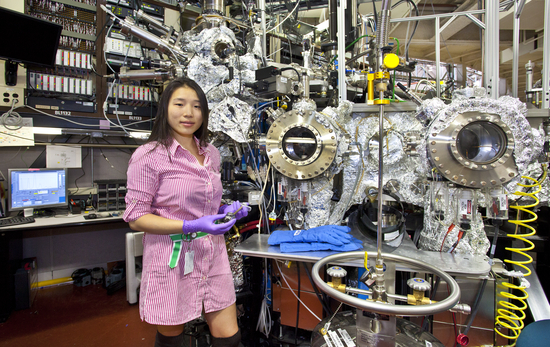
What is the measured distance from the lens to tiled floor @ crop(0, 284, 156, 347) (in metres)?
1.89

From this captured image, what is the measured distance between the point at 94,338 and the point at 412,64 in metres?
2.84

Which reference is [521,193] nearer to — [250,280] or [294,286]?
[294,286]

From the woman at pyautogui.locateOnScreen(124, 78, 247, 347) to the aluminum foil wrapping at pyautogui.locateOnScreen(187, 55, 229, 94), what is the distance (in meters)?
0.50

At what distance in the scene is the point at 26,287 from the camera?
225cm

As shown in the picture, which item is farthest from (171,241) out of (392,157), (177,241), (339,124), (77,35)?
(77,35)

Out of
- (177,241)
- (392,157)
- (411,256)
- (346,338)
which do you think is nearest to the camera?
(346,338)

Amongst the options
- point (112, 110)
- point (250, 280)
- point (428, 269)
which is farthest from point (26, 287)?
point (428, 269)

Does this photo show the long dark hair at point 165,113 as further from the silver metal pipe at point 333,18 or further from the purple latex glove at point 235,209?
the silver metal pipe at point 333,18

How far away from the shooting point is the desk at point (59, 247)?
211 centimetres

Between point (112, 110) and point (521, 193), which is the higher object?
point (112, 110)

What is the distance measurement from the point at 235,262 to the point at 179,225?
766 millimetres

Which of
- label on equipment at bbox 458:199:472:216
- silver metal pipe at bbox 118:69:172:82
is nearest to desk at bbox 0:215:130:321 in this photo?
silver metal pipe at bbox 118:69:172:82

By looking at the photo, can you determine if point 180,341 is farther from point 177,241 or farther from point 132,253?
point 132,253

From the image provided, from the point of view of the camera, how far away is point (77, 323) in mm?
2092
